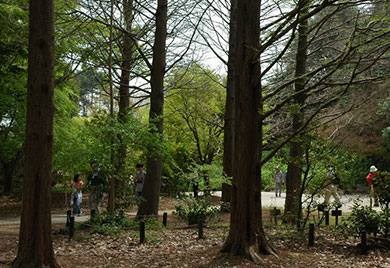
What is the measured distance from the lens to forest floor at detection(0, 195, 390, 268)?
6734 millimetres

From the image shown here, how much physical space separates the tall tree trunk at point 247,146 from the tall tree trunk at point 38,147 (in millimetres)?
3002

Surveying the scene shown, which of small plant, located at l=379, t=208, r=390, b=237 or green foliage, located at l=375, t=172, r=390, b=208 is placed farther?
green foliage, located at l=375, t=172, r=390, b=208

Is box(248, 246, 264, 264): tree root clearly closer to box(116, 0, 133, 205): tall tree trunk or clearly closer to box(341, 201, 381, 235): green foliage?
box(341, 201, 381, 235): green foliage

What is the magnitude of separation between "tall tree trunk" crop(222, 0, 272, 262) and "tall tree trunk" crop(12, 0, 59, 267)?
300 cm

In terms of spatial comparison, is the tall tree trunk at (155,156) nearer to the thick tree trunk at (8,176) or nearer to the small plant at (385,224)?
the small plant at (385,224)

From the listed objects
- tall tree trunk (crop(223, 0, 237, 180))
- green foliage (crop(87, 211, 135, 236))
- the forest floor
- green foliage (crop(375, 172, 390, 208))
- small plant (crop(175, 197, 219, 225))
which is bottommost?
the forest floor

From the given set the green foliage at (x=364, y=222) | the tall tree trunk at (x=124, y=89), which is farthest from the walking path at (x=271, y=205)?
the tall tree trunk at (x=124, y=89)

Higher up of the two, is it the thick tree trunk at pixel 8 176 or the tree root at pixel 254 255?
the thick tree trunk at pixel 8 176

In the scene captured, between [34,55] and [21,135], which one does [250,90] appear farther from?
[21,135]

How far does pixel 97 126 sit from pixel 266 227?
509 centimetres

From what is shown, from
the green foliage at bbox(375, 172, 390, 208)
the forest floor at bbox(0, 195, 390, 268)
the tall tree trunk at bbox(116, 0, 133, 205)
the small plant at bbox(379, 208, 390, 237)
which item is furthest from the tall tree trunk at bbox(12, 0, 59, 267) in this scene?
the green foliage at bbox(375, 172, 390, 208)

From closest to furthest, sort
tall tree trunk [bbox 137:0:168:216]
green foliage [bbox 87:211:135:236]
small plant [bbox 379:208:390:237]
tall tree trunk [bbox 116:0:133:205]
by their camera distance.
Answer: small plant [bbox 379:208:390:237] < green foliage [bbox 87:211:135:236] < tall tree trunk [bbox 116:0:133:205] < tall tree trunk [bbox 137:0:168:216]

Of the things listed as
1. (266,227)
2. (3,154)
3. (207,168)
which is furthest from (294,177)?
(3,154)

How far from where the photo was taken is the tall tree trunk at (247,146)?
22.3 ft
